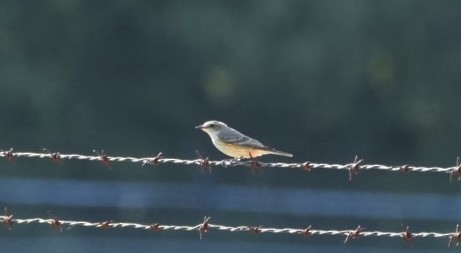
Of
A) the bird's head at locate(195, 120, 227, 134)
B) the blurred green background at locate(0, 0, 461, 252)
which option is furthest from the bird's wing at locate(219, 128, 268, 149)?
the blurred green background at locate(0, 0, 461, 252)

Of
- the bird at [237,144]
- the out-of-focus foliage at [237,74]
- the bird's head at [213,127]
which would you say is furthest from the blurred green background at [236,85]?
the bird at [237,144]

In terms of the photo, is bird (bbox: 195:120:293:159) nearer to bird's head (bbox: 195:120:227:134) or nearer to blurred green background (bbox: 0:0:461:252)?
bird's head (bbox: 195:120:227:134)

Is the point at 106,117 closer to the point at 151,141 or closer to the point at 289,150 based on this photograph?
the point at 151,141

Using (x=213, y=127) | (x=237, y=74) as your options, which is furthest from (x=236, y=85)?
(x=213, y=127)

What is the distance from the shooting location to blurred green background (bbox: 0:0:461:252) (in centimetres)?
2747

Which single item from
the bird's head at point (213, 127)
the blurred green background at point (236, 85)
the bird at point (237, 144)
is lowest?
the bird at point (237, 144)

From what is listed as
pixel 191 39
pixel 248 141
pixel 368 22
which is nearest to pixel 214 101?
pixel 191 39

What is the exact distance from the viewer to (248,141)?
10.6 metres

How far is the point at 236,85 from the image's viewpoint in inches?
1110

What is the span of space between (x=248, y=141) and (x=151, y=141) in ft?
57.3

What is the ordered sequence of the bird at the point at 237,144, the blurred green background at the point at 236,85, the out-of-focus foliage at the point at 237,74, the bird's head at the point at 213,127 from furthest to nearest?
the out-of-focus foliage at the point at 237,74
the blurred green background at the point at 236,85
the bird's head at the point at 213,127
the bird at the point at 237,144

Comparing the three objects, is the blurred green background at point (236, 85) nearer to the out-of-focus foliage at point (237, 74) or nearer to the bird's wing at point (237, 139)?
the out-of-focus foliage at point (237, 74)

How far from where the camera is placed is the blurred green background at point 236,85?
1081 inches

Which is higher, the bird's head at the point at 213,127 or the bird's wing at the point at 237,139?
the bird's head at the point at 213,127
